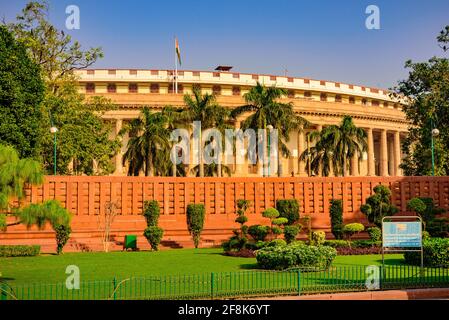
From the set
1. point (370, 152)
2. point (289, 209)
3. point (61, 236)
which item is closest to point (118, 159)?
point (370, 152)

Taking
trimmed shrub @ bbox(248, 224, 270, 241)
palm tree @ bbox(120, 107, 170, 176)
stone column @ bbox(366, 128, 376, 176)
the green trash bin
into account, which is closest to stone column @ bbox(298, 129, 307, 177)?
stone column @ bbox(366, 128, 376, 176)

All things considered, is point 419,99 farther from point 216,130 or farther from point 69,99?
point 69,99

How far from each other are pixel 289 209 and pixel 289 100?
3401cm

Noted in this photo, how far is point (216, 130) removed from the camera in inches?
1959

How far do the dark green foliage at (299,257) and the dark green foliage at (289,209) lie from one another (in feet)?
40.5

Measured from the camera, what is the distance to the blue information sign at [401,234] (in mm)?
21391

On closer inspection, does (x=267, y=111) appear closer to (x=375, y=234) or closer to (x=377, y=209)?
(x=377, y=209)

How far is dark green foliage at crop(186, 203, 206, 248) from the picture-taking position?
33.8 m

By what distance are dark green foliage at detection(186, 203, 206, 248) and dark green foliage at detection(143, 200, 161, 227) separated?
1.74m

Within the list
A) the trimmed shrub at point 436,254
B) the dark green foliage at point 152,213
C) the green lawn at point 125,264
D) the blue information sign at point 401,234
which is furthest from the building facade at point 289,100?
the blue information sign at point 401,234

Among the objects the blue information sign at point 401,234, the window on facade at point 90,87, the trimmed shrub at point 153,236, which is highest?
the window on facade at point 90,87

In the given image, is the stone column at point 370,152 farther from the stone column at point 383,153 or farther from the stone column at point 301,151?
the stone column at point 301,151

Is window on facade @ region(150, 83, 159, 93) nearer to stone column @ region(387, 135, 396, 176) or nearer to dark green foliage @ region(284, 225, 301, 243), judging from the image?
stone column @ region(387, 135, 396, 176)

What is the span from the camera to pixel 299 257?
894 inches
